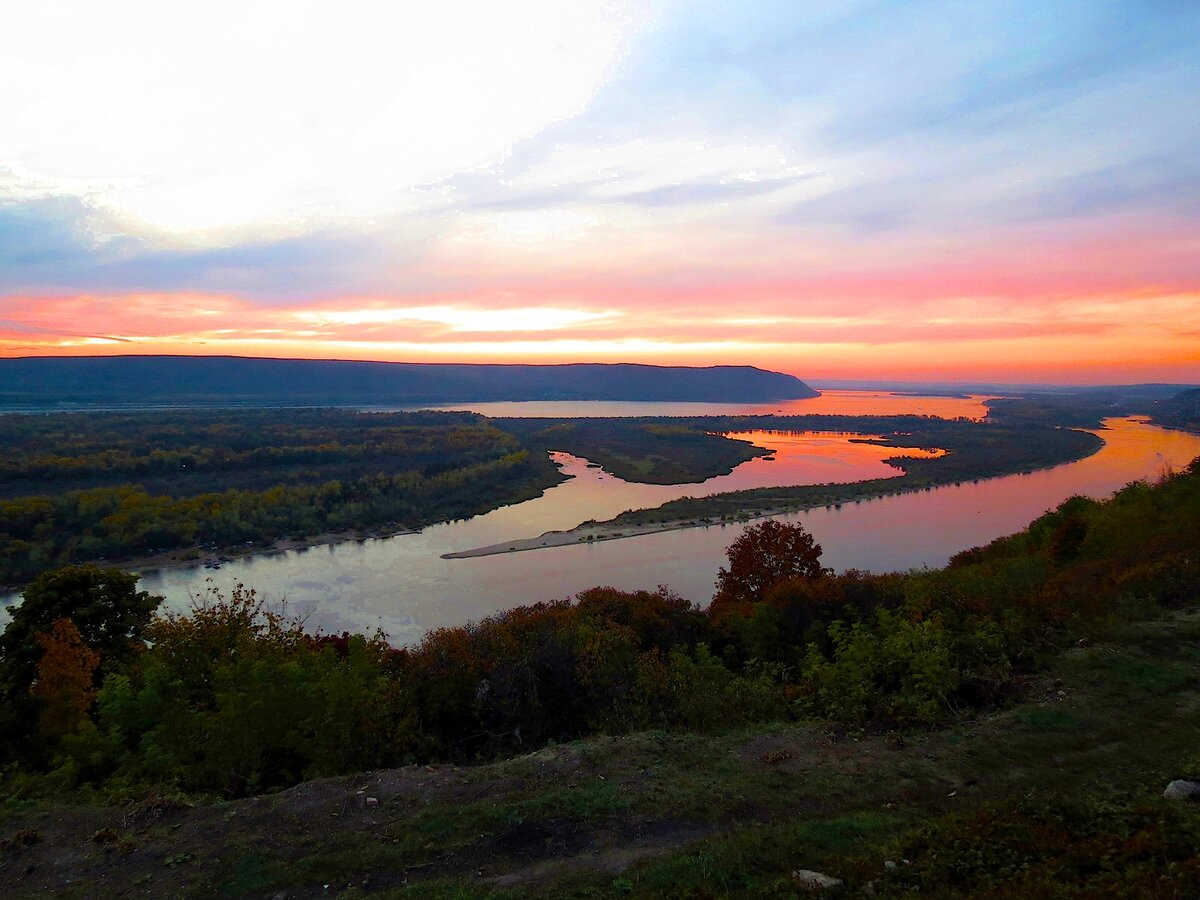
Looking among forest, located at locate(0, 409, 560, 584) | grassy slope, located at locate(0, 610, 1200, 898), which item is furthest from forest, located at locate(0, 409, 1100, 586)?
grassy slope, located at locate(0, 610, 1200, 898)

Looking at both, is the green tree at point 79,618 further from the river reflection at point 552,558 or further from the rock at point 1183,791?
the rock at point 1183,791

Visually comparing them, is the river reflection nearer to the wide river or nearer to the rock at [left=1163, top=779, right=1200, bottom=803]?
the wide river

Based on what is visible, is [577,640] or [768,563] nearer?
[577,640]

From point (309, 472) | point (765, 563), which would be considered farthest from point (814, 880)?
point (309, 472)

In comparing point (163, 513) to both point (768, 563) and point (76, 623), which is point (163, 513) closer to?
point (76, 623)

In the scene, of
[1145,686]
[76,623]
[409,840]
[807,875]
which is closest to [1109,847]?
[807,875]

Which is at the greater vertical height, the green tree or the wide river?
the green tree

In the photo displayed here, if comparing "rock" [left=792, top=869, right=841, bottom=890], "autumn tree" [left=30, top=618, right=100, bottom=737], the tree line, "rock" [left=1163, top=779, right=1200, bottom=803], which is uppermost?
"rock" [left=1163, top=779, right=1200, bottom=803]

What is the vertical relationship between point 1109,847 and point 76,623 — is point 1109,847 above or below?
above
